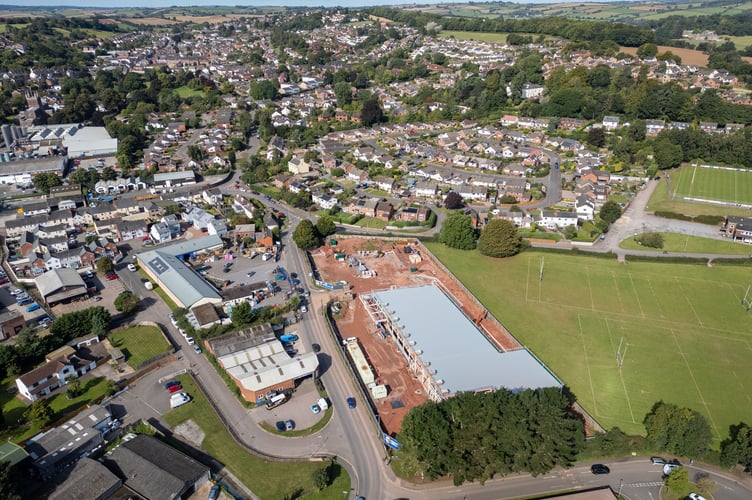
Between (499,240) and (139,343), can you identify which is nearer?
(139,343)

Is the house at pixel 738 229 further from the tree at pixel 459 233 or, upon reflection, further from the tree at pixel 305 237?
the tree at pixel 305 237

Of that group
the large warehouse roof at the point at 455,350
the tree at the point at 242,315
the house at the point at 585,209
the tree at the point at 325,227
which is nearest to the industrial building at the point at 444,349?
the large warehouse roof at the point at 455,350

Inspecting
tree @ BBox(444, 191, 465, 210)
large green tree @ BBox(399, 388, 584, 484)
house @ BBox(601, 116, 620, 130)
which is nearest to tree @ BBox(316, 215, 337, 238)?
tree @ BBox(444, 191, 465, 210)

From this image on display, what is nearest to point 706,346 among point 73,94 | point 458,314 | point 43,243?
point 458,314

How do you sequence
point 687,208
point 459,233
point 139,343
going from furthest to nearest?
point 687,208 < point 459,233 < point 139,343

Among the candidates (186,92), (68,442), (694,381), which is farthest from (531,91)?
(68,442)

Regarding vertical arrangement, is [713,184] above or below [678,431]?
above

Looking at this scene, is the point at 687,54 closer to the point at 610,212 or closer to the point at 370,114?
the point at 370,114

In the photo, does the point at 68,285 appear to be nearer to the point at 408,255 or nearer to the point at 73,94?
the point at 408,255

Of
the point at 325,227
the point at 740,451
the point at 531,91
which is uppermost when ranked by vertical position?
the point at 531,91
